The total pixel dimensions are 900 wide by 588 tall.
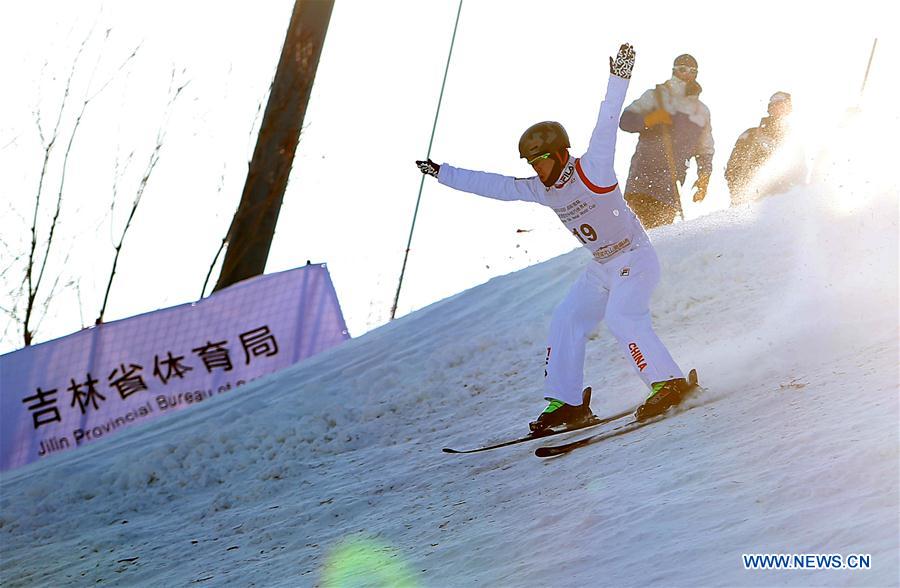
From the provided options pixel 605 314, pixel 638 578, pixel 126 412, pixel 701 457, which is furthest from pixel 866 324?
pixel 126 412

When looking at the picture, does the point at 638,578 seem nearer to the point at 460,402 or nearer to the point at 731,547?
the point at 731,547

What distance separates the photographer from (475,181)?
23.7 feet

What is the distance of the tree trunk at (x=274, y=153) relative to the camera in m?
12.2

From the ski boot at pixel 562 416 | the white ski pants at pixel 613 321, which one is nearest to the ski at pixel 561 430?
the ski boot at pixel 562 416

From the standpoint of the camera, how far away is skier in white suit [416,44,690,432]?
272 inches

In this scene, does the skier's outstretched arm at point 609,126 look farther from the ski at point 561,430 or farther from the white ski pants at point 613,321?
the ski at point 561,430

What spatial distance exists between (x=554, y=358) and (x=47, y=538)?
360 cm

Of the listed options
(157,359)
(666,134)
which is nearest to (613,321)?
(666,134)

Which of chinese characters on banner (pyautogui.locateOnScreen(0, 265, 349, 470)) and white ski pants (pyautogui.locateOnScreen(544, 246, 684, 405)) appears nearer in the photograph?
white ski pants (pyautogui.locateOnScreen(544, 246, 684, 405))

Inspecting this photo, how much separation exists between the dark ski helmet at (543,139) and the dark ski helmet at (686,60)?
5.02m

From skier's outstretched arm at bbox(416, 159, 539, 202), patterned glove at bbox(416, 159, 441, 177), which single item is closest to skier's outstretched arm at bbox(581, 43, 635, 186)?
skier's outstretched arm at bbox(416, 159, 539, 202)

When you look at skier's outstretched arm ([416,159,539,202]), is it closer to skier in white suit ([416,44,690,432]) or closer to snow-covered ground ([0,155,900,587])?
skier in white suit ([416,44,690,432])

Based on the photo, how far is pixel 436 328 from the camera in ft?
38.5

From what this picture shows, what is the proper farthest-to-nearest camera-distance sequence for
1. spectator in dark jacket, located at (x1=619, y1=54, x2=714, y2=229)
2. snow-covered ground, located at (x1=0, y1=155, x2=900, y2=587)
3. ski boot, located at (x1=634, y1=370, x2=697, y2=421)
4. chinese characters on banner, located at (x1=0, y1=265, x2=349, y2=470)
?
spectator in dark jacket, located at (x1=619, y1=54, x2=714, y2=229) < chinese characters on banner, located at (x1=0, y1=265, x2=349, y2=470) < ski boot, located at (x1=634, y1=370, x2=697, y2=421) < snow-covered ground, located at (x1=0, y1=155, x2=900, y2=587)
